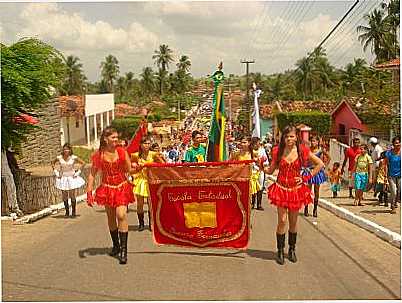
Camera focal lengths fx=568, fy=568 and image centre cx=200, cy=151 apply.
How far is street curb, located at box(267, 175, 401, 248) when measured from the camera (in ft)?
27.5

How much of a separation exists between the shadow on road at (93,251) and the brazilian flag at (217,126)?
209 cm

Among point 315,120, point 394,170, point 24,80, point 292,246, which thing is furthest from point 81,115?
point 292,246

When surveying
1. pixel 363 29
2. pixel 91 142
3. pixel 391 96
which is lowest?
pixel 91 142

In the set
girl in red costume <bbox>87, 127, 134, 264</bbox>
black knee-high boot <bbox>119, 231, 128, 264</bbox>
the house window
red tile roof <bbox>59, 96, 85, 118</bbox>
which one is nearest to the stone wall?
girl in red costume <bbox>87, 127, 134, 264</bbox>

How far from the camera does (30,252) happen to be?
784cm

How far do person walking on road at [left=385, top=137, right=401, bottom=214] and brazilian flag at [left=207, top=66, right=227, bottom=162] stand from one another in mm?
3916

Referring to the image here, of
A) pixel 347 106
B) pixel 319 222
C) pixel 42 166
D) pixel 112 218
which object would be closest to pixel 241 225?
pixel 112 218

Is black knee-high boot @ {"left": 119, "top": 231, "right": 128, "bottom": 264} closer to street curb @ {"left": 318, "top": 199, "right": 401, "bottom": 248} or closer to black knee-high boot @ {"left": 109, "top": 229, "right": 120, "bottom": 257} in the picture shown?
black knee-high boot @ {"left": 109, "top": 229, "right": 120, "bottom": 257}

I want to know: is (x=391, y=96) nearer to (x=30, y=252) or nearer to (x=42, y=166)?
(x=42, y=166)

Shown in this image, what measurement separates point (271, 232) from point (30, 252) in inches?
148

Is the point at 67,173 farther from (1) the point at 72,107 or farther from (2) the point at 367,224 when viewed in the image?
(1) the point at 72,107

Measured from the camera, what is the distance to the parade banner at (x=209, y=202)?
290 inches

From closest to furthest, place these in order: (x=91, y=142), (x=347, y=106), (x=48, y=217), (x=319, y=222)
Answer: (x=319, y=222) → (x=48, y=217) → (x=347, y=106) → (x=91, y=142)

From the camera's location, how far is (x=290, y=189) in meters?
7.00
